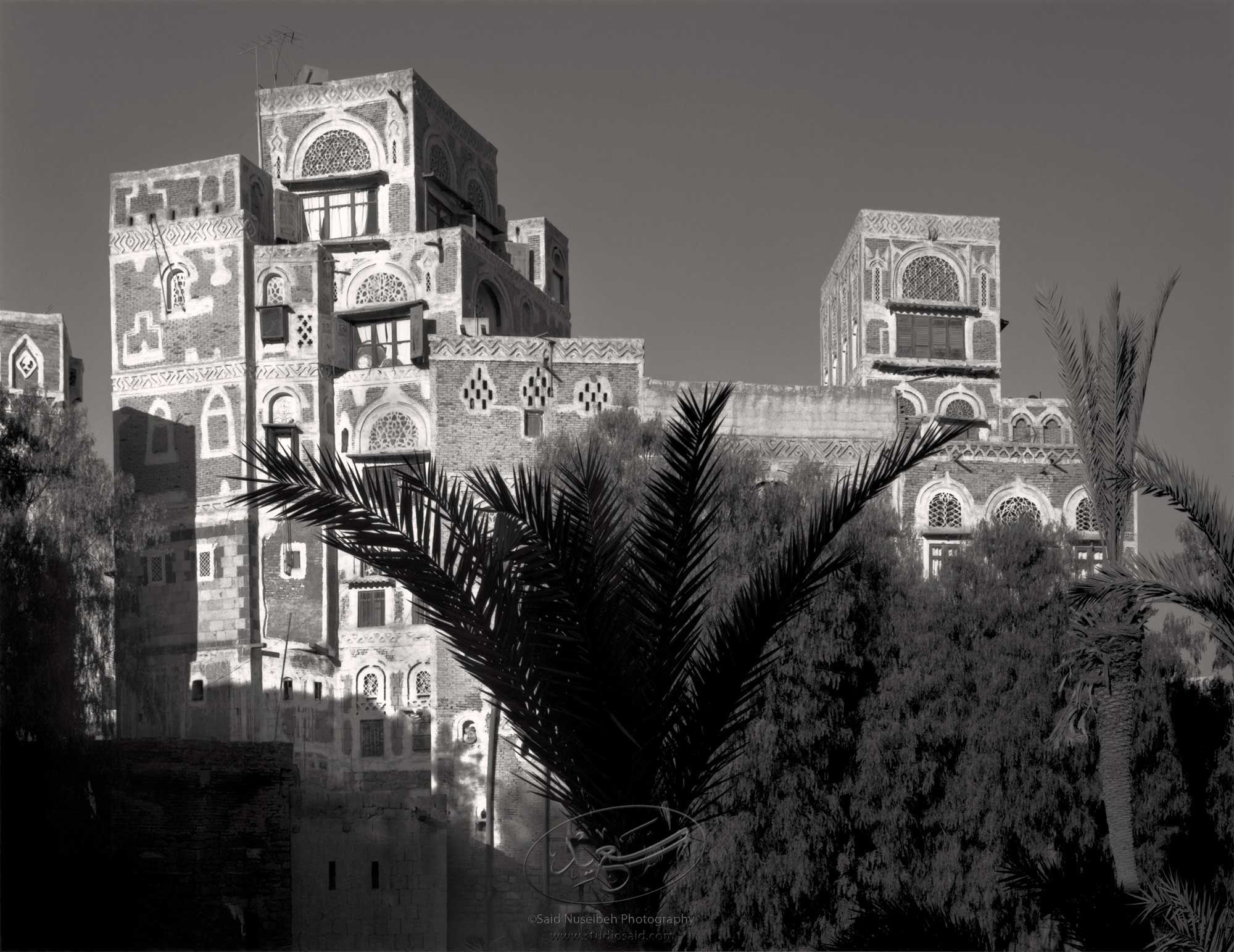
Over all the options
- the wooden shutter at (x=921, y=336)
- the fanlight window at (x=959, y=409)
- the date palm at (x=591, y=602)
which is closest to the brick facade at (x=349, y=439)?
the fanlight window at (x=959, y=409)

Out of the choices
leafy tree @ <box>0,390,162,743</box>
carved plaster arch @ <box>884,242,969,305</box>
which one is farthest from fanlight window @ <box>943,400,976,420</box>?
leafy tree @ <box>0,390,162,743</box>

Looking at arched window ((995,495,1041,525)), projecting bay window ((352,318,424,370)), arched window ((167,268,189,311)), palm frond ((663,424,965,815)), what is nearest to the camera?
palm frond ((663,424,965,815))

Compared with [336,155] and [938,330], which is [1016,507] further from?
[336,155]

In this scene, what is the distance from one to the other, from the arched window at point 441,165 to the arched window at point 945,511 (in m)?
17.6

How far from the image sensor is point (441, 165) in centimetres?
4903

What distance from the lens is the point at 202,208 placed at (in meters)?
43.2

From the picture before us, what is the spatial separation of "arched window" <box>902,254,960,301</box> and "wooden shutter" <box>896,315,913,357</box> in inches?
26.8

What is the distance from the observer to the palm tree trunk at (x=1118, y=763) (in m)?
19.9

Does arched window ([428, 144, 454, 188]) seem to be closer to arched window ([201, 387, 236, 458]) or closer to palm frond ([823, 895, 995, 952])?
arched window ([201, 387, 236, 458])

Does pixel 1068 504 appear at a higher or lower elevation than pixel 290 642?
higher

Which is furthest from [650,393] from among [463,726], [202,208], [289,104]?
[289,104]

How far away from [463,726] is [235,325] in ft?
39.4

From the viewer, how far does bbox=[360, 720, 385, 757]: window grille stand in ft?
133

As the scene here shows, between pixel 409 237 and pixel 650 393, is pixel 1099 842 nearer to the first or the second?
pixel 650 393
